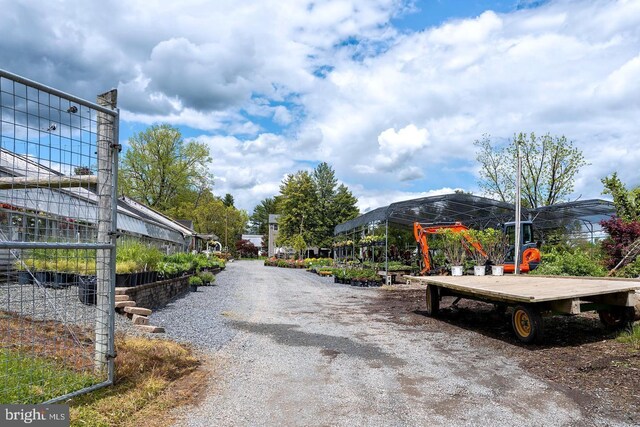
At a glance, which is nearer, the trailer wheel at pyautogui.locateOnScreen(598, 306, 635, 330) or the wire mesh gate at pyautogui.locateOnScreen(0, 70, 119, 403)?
the wire mesh gate at pyautogui.locateOnScreen(0, 70, 119, 403)

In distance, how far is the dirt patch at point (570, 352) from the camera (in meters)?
4.62

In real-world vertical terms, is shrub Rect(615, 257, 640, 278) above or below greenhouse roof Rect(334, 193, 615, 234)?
below

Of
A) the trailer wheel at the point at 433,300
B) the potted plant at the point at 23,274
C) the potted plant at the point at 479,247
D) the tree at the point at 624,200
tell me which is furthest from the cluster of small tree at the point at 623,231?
the potted plant at the point at 23,274

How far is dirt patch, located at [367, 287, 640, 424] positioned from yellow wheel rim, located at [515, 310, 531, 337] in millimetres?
200

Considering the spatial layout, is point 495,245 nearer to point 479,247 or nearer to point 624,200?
point 479,247

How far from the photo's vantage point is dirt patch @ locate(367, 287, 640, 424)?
15.2 ft

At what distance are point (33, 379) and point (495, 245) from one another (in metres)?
16.1

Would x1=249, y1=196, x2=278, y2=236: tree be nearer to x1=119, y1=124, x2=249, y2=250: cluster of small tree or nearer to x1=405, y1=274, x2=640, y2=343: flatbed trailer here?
x1=119, y1=124, x2=249, y2=250: cluster of small tree

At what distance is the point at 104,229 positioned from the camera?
14.6 feet

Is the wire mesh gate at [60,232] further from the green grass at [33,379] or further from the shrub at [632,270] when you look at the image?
the shrub at [632,270]

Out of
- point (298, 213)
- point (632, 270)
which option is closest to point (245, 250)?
point (298, 213)

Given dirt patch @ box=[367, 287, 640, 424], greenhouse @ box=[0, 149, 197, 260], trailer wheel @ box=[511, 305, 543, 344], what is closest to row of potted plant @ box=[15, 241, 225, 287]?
greenhouse @ box=[0, 149, 197, 260]

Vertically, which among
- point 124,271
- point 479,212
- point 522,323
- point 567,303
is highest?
point 479,212

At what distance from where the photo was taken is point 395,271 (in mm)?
21953
